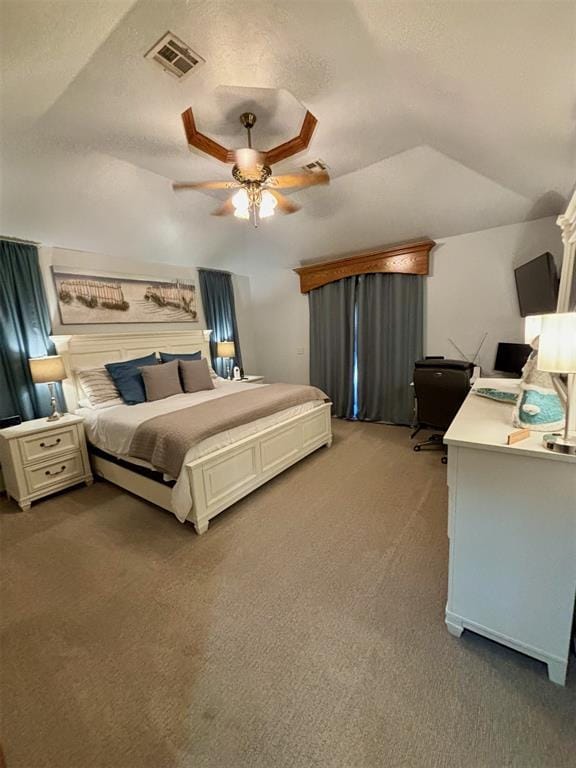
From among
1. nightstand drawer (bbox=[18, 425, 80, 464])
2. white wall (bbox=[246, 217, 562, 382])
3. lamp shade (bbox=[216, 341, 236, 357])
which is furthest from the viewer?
lamp shade (bbox=[216, 341, 236, 357])

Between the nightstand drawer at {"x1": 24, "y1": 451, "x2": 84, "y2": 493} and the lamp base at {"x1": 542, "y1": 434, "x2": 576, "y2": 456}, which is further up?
the lamp base at {"x1": 542, "y1": 434, "x2": 576, "y2": 456}

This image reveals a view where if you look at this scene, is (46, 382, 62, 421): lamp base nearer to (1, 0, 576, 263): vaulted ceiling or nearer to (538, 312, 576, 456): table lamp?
(1, 0, 576, 263): vaulted ceiling

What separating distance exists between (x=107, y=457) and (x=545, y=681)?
3.16 metres

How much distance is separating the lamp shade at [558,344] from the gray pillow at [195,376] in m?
3.12

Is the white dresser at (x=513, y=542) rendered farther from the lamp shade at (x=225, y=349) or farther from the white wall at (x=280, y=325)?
the white wall at (x=280, y=325)

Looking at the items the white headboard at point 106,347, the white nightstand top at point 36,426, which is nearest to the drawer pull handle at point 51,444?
the white nightstand top at point 36,426

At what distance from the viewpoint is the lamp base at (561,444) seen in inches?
44.0

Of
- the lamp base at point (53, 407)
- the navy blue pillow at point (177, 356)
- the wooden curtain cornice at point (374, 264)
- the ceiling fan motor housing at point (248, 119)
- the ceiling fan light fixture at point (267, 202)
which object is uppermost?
the ceiling fan motor housing at point (248, 119)

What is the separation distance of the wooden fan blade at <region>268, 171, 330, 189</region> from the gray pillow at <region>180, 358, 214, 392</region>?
212 cm

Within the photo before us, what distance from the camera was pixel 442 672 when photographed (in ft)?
4.21

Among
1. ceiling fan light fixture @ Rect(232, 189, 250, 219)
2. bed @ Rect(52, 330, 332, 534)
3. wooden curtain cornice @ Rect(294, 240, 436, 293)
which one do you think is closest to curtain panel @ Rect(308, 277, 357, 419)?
wooden curtain cornice @ Rect(294, 240, 436, 293)

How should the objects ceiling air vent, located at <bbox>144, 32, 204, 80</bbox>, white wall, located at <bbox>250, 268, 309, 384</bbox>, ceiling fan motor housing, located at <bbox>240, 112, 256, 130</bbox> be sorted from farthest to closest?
white wall, located at <bbox>250, 268, 309, 384</bbox>, ceiling fan motor housing, located at <bbox>240, 112, 256, 130</bbox>, ceiling air vent, located at <bbox>144, 32, 204, 80</bbox>

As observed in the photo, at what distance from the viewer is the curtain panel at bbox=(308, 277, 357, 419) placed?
454 cm

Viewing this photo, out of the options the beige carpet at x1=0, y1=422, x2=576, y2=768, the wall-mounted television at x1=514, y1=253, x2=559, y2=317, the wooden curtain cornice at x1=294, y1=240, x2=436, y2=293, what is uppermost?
the wooden curtain cornice at x1=294, y1=240, x2=436, y2=293
